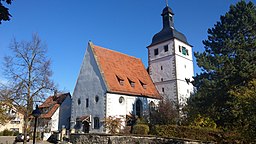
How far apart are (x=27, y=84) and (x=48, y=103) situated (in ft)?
49.6

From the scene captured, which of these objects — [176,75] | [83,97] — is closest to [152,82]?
[176,75]

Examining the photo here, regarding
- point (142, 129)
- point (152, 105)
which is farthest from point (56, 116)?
point (142, 129)

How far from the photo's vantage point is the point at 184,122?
831 inches

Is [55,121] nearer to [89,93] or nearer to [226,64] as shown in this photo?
[89,93]

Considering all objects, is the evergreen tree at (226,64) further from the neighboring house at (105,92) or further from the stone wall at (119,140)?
the neighboring house at (105,92)

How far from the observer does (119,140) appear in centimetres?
→ 1725

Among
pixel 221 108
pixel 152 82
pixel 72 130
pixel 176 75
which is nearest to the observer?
pixel 221 108

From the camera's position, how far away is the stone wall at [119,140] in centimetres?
1489

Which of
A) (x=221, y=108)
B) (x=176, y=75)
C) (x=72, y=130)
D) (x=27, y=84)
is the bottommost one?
(x=72, y=130)

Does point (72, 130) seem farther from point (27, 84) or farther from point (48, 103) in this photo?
point (48, 103)

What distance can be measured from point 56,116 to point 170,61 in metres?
17.4

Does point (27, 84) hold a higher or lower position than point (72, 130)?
higher

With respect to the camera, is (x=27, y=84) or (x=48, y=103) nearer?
(x=27, y=84)

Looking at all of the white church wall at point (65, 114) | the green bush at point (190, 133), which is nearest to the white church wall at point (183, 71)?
the green bush at point (190, 133)
